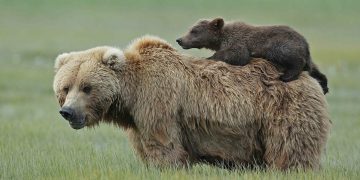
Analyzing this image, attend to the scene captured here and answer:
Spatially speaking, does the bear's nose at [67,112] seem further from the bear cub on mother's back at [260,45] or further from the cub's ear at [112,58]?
the bear cub on mother's back at [260,45]

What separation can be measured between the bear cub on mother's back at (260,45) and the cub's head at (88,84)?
4.52 ft

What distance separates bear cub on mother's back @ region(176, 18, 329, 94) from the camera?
8.97 m

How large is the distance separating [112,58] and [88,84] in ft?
1.29

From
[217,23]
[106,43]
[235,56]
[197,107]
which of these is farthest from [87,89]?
[106,43]

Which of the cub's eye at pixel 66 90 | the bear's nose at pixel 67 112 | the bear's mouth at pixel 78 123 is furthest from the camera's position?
the cub's eye at pixel 66 90

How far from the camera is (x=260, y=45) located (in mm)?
9273

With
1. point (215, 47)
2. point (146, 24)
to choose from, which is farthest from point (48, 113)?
point (146, 24)

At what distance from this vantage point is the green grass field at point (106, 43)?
28.9ft

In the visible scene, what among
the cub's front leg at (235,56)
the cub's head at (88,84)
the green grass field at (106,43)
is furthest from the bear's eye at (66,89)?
the cub's front leg at (235,56)

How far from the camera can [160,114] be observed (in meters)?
8.45

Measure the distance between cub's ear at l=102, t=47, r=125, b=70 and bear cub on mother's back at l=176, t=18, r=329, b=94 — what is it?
1275 millimetres

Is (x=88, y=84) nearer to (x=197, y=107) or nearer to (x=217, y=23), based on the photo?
(x=197, y=107)

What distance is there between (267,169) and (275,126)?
0.48 meters

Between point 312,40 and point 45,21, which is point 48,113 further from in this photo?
point 45,21
